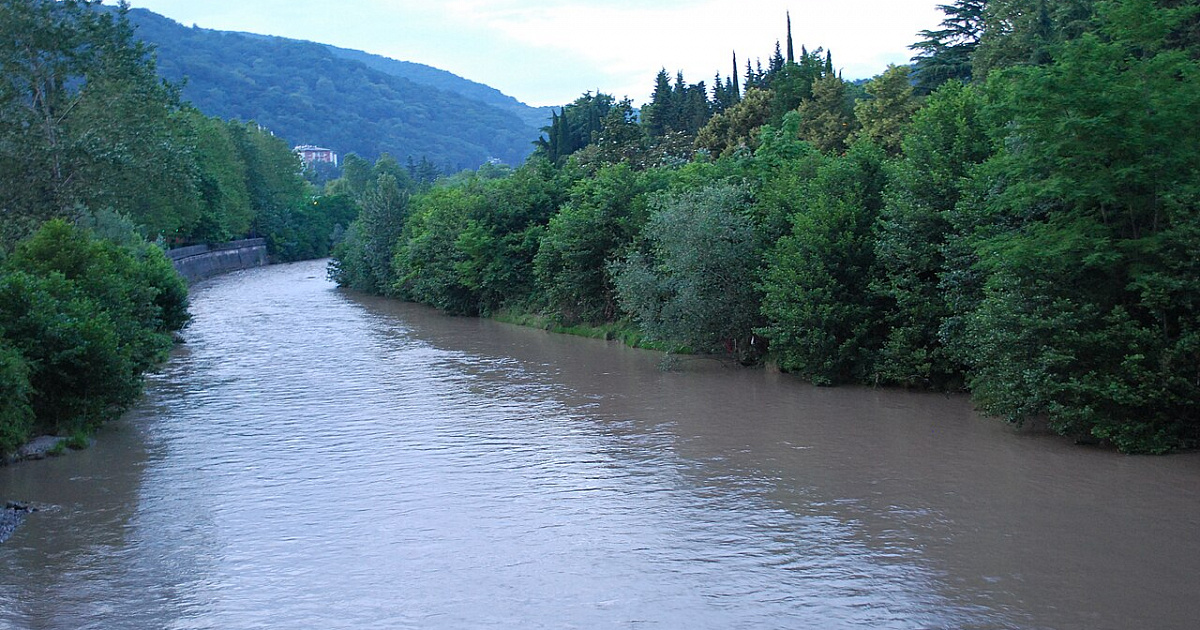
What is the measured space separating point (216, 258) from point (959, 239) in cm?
7539

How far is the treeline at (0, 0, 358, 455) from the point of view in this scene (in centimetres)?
2022

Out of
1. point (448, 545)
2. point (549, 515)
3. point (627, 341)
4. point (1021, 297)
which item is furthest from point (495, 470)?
point (627, 341)

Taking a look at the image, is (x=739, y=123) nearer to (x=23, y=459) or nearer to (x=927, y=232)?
(x=927, y=232)

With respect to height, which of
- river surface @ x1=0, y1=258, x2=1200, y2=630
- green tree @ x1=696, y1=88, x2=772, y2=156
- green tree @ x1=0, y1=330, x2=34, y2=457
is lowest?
river surface @ x1=0, y1=258, x2=1200, y2=630

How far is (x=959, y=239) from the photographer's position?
23.8 m

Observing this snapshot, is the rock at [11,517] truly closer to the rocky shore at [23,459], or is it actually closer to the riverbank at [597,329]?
the rocky shore at [23,459]

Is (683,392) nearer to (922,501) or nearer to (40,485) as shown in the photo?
(922,501)

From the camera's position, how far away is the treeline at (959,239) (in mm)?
18609

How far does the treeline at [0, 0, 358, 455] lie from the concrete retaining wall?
2131 mm

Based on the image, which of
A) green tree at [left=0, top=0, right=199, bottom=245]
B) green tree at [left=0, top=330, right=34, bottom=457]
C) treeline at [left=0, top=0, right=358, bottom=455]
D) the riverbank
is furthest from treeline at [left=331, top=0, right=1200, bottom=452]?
green tree at [left=0, top=330, right=34, bottom=457]

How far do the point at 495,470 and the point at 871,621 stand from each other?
9425mm

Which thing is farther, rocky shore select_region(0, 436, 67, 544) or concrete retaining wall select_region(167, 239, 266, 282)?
concrete retaining wall select_region(167, 239, 266, 282)

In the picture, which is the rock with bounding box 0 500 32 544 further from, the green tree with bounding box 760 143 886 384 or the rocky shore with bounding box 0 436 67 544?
the green tree with bounding box 760 143 886 384

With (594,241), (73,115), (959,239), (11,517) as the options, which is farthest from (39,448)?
(73,115)
